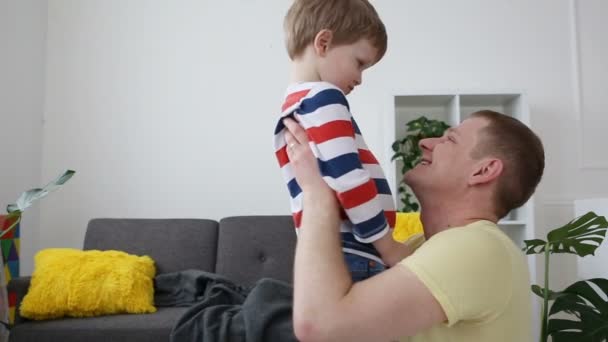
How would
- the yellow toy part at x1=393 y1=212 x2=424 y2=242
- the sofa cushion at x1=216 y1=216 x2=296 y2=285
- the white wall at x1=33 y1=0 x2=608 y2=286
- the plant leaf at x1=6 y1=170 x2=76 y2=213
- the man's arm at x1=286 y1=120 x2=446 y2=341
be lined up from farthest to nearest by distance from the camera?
the white wall at x1=33 y1=0 x2=608 y2=286, the sofa cushion at x1=216 y1=216 x2=296 y2=285, the yellow toy part at x1=393 y1=212 x2=424 y2=242, the plant leaf at x1=6 y1=170 x2=76 y2=213, the man's arm at x1=286 y1=120 x2=446 y2=341

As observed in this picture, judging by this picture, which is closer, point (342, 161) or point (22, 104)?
point (342, 161)

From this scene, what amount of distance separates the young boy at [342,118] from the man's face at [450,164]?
4.0 inches

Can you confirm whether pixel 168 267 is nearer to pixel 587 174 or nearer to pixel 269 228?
pixel 269 228

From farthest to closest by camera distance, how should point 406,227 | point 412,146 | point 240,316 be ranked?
point 412,146, point 406,227, point 240,316

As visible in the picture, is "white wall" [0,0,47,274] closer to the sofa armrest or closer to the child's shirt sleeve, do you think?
the sofa armrest

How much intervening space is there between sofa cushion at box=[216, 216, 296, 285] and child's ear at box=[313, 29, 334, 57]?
163cm

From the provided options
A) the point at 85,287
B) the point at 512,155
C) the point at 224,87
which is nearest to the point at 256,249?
the point at 85,287

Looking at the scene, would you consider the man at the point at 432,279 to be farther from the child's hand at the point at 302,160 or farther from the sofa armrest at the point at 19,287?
the sofa armrest at the point at 19,287

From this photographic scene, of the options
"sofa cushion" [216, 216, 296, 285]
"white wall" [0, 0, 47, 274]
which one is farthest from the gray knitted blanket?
"white wall" [0, 0, 47, 274]

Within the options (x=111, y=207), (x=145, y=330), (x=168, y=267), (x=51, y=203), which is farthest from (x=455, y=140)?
(x=51, y=203)

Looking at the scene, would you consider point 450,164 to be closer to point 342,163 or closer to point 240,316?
point 342,163

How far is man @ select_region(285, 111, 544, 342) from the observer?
0.76 m

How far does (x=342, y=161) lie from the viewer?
92 cm

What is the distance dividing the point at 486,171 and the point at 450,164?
88 millimetres
